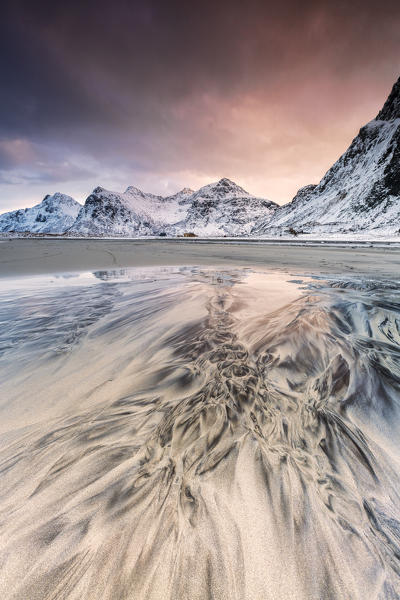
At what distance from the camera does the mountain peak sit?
278 feet

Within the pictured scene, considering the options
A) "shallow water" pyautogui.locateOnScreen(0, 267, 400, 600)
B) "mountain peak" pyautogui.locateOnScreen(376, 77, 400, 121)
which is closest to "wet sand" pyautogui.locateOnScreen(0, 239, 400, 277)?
"shallow water" pyautogui.locateOnScreen(0, 267, 400, 600)

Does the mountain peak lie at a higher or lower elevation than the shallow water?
higher

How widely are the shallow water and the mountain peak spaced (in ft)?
400

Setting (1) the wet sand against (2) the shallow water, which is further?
(1) the wet sand

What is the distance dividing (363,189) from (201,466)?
88.9 meters

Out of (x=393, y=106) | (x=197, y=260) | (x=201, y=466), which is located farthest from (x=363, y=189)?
(x=201, y=466)

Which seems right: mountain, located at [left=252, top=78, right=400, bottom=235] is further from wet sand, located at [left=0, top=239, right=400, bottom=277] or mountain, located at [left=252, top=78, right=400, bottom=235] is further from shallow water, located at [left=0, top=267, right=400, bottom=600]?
shallow water, located at [left=0, top=267, right=400, bottom=600]

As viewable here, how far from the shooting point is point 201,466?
3.07ft

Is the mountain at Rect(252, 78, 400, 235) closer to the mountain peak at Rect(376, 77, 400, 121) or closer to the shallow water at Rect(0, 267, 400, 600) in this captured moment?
the mountain peak at Rect(376, 77, 400, 121)

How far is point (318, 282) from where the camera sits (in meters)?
4.45

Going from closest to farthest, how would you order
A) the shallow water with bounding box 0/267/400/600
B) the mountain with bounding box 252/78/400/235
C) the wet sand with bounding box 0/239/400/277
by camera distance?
the shallow water with bounding box 0/267/400/600, the wet sand with bounding box 0/239/400/277, the mountain with bounding box 252/78/400/235

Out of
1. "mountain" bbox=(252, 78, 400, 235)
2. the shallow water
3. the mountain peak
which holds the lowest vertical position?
the shallow water

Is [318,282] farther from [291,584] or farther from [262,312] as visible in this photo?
[291,584]

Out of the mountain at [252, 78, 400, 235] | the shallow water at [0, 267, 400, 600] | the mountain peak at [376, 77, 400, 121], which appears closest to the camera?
the shallow water at [0, 267, 400, 600]
